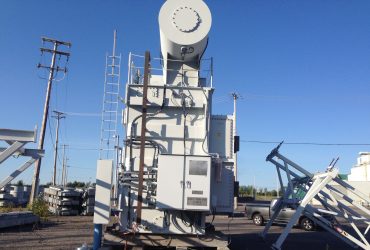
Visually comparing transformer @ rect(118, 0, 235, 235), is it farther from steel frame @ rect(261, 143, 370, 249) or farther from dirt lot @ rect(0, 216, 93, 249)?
dirt lot @ rect(0, 216, 93, 249)

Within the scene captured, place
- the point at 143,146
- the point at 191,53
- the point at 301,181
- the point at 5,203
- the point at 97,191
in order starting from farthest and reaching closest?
the point at 5,203, the point at 301,181, the point at 191,53, the point at 143,146, the point at 97,191

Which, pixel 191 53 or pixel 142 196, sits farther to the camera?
pixel 191 53

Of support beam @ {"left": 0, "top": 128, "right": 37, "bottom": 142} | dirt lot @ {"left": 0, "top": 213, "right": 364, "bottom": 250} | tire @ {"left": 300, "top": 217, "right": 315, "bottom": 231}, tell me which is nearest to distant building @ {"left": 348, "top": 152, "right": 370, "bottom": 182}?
tire @ {"left": 300, "top": 217, "right": 315, "bottom": 231}

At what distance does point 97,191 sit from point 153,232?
183cm

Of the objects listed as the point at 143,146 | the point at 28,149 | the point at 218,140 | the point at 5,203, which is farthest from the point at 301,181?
the point at 5,203

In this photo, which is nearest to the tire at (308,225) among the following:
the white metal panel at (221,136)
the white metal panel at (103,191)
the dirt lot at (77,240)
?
the dirt lot at (77,240)

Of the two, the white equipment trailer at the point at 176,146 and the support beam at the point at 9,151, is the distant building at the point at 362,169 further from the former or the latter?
the support beam at the point at 9,151

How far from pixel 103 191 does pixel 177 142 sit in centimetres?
234

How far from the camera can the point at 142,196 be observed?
9.49 meters

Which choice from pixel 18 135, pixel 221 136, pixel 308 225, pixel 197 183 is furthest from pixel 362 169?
pixel 18 135

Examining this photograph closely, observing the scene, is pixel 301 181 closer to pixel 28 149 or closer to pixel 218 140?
pixel 218 140

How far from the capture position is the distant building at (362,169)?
61531mm

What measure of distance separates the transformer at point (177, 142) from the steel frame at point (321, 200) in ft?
7.69

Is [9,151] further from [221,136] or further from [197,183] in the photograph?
[221,136]
